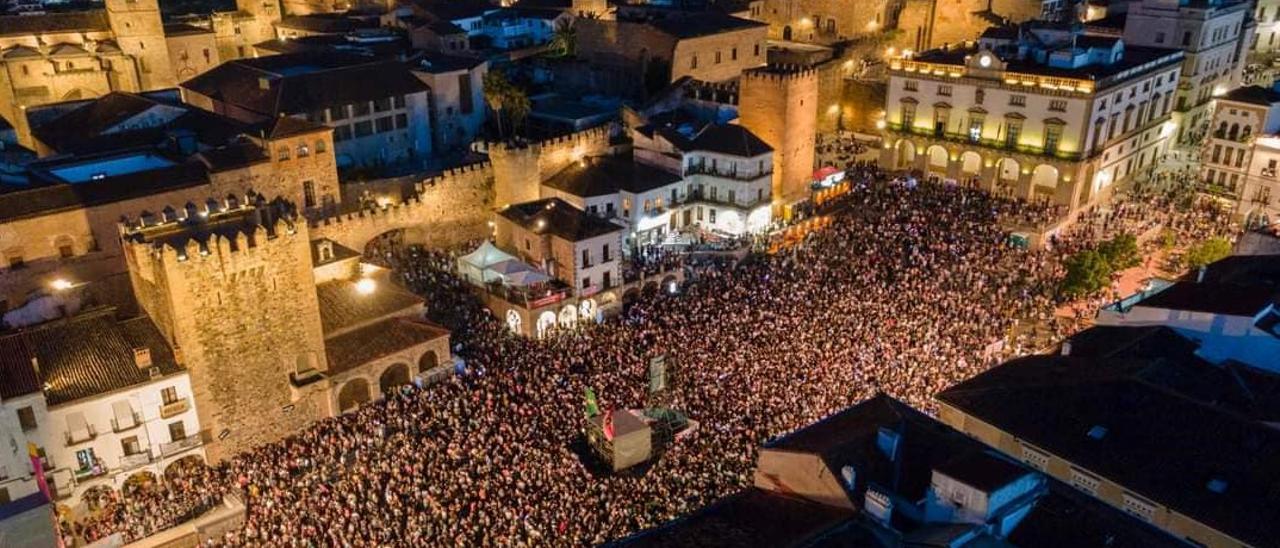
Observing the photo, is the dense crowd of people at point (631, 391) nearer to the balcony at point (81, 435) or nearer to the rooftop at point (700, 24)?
the balcony at point (81, 435)

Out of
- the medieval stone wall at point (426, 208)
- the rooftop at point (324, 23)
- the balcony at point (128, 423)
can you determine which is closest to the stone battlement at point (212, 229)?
the balcony at point (128, 423)

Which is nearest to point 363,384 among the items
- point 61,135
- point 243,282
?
point 243,282

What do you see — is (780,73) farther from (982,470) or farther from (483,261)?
(982,470)

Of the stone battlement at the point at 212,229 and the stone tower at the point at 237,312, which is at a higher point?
the stone battlement at the point at 212,229

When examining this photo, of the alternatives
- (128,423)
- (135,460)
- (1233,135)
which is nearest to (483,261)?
(128,423)

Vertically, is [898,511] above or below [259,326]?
above

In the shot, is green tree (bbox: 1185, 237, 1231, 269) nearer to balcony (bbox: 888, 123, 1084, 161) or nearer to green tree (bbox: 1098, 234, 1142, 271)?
green tree (bbox: 1098, 234, 1142, 271)
